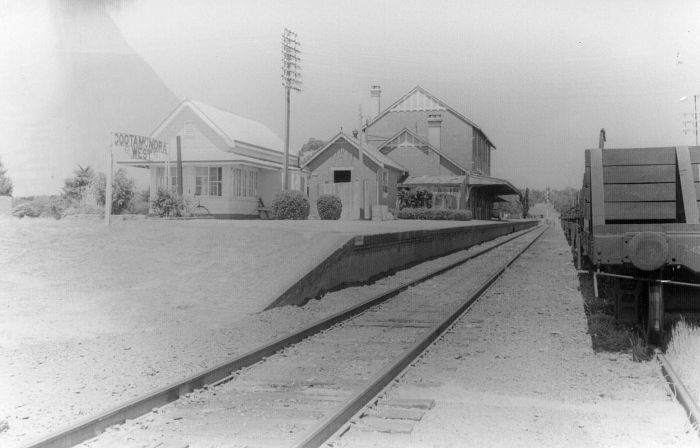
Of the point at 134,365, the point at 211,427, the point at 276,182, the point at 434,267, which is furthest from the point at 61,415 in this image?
the point at 276,182

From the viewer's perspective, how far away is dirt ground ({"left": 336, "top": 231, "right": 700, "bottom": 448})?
435cm

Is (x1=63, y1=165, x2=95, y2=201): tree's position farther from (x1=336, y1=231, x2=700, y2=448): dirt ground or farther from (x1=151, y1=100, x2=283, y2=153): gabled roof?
(x1=336, y1=231, x2=700, y2=448): dirt ground

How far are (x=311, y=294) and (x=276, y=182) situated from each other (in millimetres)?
22573

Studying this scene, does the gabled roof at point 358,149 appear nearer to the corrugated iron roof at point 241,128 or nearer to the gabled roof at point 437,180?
the gabled roof at point 437,180

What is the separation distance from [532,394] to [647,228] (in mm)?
2300

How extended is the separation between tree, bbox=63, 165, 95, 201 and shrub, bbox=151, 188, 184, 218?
3.58 metres

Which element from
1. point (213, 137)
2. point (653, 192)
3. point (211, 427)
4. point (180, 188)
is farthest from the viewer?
point (213, 137)

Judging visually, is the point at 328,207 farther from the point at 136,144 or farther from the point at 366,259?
the point at 366,259

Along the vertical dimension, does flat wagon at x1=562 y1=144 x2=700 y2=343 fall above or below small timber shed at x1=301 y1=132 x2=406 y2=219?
below

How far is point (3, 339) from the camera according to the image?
755cm

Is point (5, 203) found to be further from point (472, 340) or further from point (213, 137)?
point (472, 340)

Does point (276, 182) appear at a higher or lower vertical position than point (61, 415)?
higher

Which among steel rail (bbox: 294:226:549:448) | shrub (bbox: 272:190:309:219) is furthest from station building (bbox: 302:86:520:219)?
steel rail (bbox: 294:226:549:448)

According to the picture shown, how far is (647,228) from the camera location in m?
6.61
